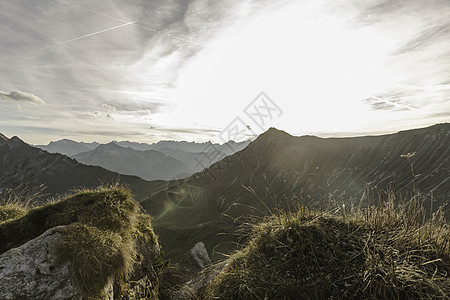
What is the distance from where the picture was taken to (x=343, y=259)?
351 cm

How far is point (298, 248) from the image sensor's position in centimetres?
382

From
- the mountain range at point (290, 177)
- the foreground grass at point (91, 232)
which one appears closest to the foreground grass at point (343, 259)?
the foreground grass at point (91, 232)

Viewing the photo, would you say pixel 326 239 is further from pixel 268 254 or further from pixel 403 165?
pixel 403 165

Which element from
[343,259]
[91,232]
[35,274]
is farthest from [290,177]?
[35,274]

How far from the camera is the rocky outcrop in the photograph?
3.72m

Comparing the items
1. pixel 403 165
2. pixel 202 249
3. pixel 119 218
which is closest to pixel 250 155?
A: pixel 403 165

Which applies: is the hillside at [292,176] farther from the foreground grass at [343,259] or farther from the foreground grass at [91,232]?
the foreground grass at [343,259]

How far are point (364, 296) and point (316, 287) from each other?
0.60 m

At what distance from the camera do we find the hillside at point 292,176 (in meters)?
65.0

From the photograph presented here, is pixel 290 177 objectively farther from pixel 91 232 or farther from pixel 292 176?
pixel 91 232

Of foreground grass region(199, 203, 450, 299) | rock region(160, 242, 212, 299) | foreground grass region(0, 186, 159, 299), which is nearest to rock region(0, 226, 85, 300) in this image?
foreground grass region(0, 186, 159, 299)

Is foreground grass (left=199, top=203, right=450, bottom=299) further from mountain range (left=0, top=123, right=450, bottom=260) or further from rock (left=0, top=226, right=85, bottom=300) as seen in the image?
mountain range (left=0, top=123, right=450, bottom=260)

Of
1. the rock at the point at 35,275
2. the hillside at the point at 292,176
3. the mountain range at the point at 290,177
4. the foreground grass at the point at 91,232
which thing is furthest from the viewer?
the hillside at the point at 292,176

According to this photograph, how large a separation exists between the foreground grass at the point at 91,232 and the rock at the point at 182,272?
227 cm
